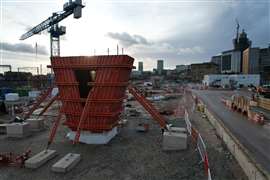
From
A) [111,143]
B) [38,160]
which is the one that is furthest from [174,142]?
[38,160]

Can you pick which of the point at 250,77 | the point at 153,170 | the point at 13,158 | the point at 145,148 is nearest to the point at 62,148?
the point at 13,158

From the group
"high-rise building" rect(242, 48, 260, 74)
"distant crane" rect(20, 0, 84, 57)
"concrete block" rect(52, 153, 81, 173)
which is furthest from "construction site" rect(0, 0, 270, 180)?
"high-rise building" rect(242, 48, 260, 74)

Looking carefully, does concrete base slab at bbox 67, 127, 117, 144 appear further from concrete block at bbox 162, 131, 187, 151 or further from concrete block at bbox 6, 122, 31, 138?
concrete block at bbox 6, 122, 31, 138

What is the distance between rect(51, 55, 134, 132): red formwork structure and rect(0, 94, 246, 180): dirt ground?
1788 mm

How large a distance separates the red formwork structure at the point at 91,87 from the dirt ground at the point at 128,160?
5.87ft

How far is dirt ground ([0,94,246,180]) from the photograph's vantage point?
8.59m

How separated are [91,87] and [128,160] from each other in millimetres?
5648

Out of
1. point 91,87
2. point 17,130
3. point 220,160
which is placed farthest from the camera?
point 17,130

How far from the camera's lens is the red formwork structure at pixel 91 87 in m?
12.1

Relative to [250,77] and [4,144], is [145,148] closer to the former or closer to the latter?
[4,144]

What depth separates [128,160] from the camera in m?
10.3

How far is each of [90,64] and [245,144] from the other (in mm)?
11802

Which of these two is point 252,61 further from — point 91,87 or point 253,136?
point 91,87

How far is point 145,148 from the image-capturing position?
1202 centimetres
